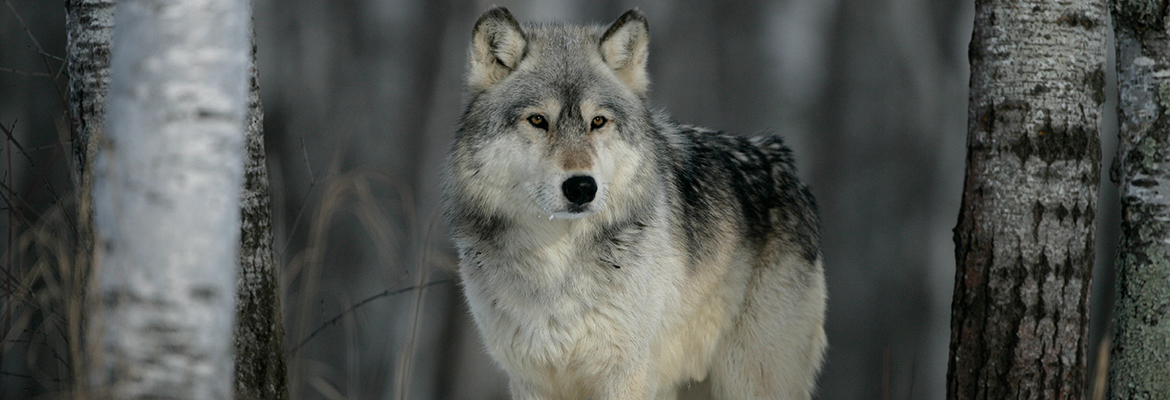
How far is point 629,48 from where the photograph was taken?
3467mm

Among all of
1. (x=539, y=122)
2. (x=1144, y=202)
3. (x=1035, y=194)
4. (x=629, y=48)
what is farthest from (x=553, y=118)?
(x=1144, y=202)

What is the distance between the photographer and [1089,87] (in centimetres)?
309

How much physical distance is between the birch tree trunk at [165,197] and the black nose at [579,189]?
1113 mm

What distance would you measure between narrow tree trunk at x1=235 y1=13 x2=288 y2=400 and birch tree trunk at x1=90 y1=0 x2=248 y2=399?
4.26ft

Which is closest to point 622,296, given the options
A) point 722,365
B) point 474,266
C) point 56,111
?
point 474,266

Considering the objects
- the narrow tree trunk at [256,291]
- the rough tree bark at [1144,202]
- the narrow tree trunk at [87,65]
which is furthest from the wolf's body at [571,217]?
the rough tree bark at [1144,202]

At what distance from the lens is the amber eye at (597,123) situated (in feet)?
10.3

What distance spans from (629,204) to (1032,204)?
1.48 metres

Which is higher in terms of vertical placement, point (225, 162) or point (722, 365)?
point (225, 162)

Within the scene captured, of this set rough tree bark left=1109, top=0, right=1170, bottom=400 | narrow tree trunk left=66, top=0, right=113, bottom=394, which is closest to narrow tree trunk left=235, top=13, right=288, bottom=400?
narrow tree trunk left=66, top=0, right=113, bottom=394

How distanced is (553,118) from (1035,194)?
1.79 meters

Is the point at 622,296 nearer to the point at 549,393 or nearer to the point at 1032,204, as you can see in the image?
the point at 549,393

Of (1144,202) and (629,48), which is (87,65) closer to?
(629,48)

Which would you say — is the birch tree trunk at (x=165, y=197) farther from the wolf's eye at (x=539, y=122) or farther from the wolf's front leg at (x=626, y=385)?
the wolf's front leg at (x=626, y=385)
